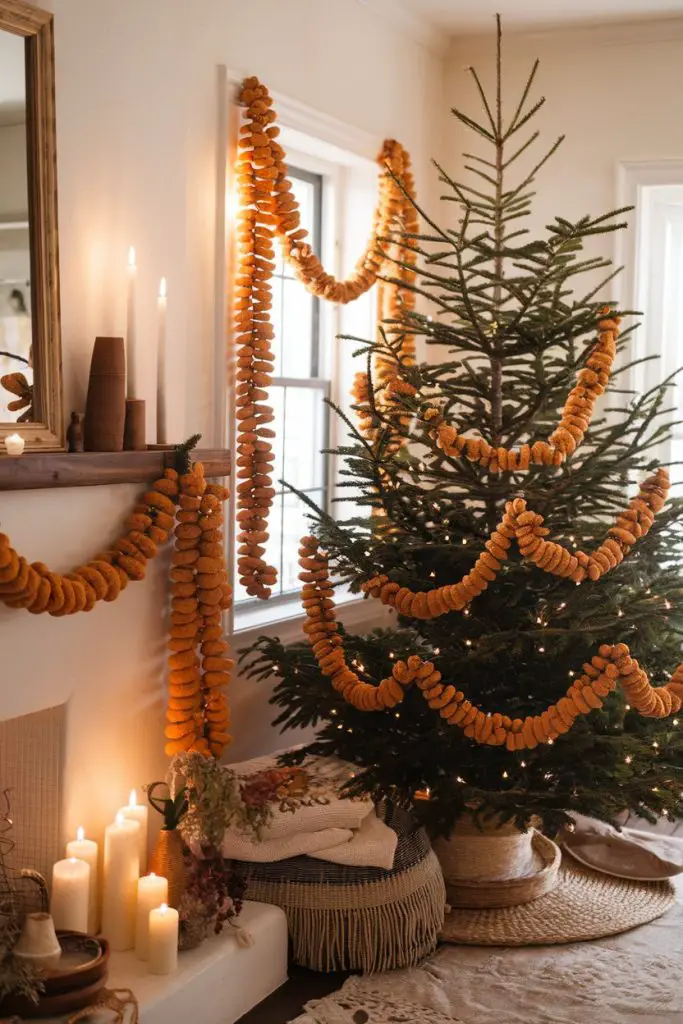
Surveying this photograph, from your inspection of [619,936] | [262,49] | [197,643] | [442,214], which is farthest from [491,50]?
[619,936]

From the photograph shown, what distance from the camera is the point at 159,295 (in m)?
3.01

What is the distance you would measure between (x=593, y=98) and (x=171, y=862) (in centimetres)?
327

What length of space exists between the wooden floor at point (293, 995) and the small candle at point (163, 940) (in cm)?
28

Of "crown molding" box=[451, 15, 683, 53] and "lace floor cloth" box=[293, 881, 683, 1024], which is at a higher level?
"crown molding" box=[451, 15, 683, 53]

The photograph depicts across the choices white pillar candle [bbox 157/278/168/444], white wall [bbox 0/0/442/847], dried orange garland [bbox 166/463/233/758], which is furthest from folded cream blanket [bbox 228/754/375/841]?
white pillar candle [bbox 157/278/168/444]

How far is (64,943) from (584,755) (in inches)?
54.1

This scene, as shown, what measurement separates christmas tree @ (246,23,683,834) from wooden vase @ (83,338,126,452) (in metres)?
0.71

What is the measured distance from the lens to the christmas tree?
9.88 feet

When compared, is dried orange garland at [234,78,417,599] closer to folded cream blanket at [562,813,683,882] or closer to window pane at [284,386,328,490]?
window pane at [284,386,328,490]

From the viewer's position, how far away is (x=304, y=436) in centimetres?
430

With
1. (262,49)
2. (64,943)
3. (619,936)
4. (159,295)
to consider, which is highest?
(262,49)

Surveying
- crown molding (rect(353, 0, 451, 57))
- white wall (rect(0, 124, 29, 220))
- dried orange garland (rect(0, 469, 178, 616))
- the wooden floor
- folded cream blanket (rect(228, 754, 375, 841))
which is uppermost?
crown molding (rect(353, 0, 451, 57))

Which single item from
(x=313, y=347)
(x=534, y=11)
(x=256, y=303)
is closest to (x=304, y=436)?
(x=313, y=347)

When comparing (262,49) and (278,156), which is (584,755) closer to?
(278,156)
